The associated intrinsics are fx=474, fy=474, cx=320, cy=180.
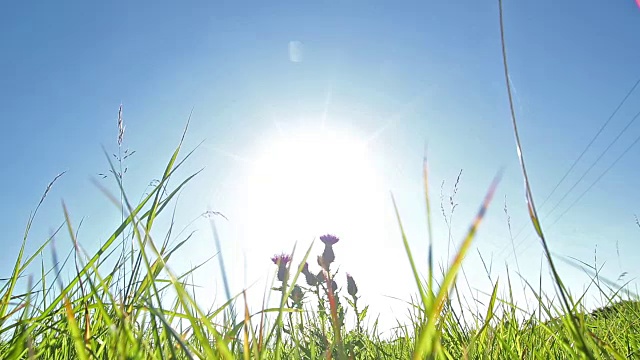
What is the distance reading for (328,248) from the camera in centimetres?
375

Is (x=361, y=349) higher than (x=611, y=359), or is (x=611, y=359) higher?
(x=361, y=349)

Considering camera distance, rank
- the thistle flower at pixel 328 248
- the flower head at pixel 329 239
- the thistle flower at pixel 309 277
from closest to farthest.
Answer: the thistle flower at pixel 309 277 → the thistle flower at pixel 328 248 → the flower head at pixel 329 239

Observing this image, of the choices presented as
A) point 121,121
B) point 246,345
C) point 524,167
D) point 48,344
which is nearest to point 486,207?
point 524,167

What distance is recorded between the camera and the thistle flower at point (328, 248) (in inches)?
138

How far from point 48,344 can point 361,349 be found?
117 centimetres

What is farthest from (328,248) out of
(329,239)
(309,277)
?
(309,277)

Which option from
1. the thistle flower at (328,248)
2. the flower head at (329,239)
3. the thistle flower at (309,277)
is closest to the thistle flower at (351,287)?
the thistle flower at (328,248)

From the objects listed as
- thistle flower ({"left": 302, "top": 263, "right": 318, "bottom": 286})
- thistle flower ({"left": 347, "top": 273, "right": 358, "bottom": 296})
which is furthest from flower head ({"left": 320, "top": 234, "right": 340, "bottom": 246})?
thistle flower ({"left": 302, "top": 263, "right": 318, "bottom": 286})

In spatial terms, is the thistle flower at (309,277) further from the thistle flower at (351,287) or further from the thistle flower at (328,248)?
the thistle flower at (351,287)

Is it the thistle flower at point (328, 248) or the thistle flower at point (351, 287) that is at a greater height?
the thistle flower at point (328, 248)

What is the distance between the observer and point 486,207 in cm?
47

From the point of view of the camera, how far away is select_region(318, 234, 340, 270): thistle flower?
3.51 m

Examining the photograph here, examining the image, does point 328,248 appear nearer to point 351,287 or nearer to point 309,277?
point 351,287

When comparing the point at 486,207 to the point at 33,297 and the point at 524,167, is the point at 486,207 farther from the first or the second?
the point at 33,297
